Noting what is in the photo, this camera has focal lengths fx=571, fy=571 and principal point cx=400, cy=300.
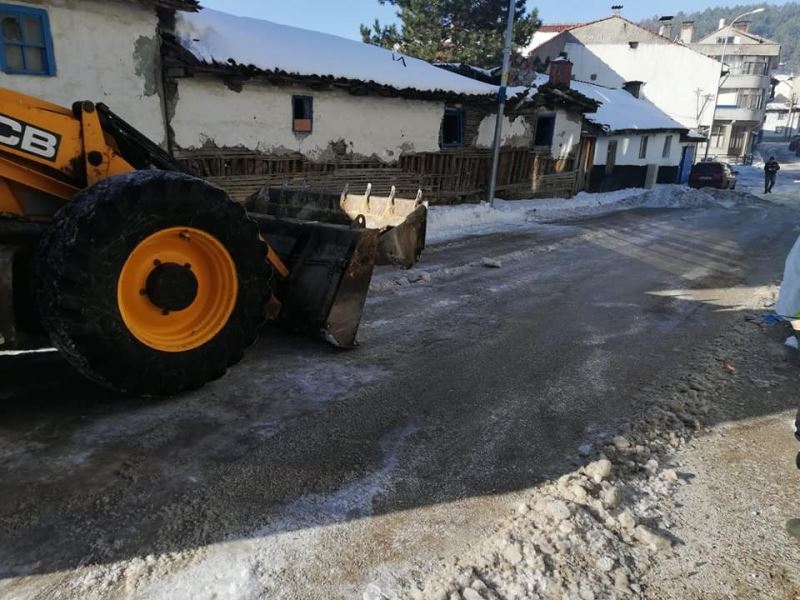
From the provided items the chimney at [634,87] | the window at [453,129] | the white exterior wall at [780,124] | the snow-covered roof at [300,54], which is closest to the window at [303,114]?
the snow-covered roof at [300,54]

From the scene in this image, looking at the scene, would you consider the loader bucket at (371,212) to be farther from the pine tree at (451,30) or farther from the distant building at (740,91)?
the distant building at (740,91)

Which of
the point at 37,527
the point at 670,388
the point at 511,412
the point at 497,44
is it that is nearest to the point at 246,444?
the point at 37,527

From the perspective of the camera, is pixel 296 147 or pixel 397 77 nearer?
pixel 296 147

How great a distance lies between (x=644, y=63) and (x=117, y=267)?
48.5 metres

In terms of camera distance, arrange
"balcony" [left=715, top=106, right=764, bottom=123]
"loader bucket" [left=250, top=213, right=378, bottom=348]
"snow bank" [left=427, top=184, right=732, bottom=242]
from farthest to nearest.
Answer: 1. "balcony" [left=715, top=106, right=764, bottom=123]
2. "snow bank" [left=427, top=184, right=732, bottom=242]
3. "loader bucket" [left=250, top=213, right=378, bottom=348]

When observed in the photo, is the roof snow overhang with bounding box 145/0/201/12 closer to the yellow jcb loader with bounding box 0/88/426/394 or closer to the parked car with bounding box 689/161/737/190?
the yellow jcb loader with bounding box 0/88/426/394

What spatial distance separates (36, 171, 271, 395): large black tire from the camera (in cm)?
316

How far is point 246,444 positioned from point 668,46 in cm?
4866

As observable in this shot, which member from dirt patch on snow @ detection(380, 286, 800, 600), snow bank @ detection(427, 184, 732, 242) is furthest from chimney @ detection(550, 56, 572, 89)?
dirt patch on snow @ detection(380, 286, 800, 600)

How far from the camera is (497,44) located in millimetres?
30812

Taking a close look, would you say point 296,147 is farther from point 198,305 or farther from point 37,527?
point 37,527

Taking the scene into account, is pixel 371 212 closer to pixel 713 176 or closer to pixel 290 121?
pixel 290 121

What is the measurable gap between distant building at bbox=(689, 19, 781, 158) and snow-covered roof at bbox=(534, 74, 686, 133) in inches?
1110

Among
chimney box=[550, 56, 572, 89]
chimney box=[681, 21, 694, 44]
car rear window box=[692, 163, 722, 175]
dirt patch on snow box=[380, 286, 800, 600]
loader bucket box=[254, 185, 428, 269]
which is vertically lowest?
dirt patch on snow box=[380, 286, 800, 600]
